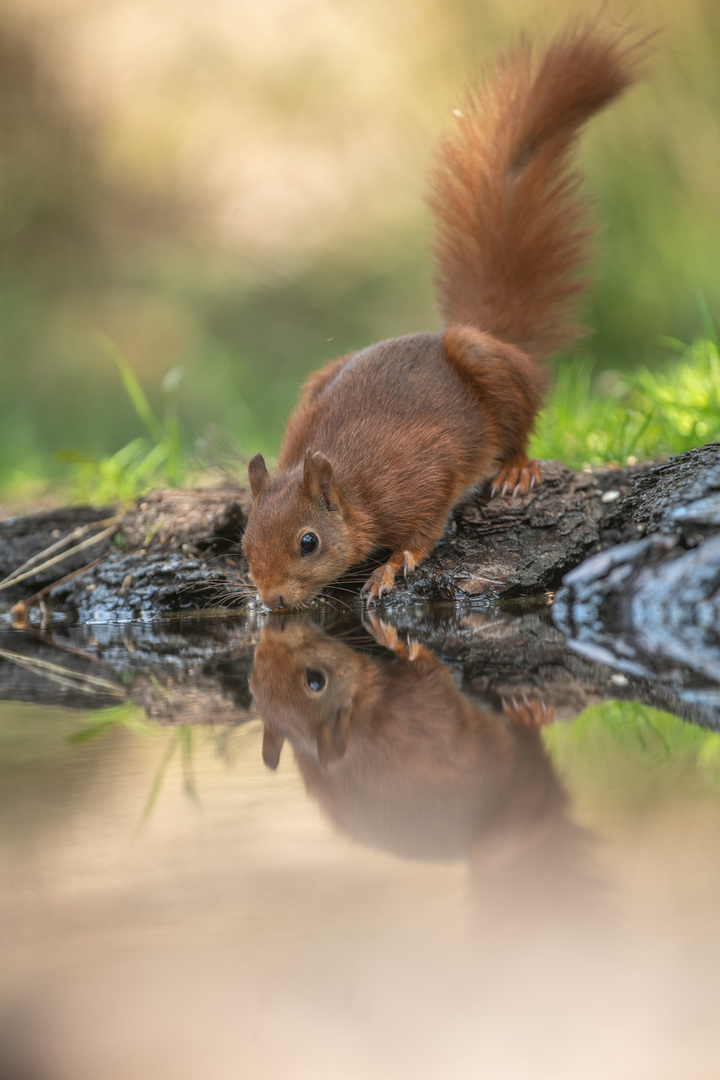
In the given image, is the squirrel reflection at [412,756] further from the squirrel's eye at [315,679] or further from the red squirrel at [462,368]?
the red squirrel at [462,368]

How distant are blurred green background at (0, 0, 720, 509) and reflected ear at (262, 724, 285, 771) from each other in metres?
5.10

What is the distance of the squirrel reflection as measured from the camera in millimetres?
983

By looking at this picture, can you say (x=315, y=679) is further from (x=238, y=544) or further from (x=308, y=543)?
(x=238, y=544)

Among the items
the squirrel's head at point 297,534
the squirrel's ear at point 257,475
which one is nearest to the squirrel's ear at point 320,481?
the squirrel's head at point 297,534

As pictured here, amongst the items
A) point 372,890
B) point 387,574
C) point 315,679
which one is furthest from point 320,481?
point 372,890

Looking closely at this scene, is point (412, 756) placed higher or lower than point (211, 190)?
lower

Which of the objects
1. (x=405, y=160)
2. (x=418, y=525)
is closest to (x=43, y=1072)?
(x=418, y=525)

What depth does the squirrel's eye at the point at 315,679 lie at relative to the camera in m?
1.66

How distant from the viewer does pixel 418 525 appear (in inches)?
109

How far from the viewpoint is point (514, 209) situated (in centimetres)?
325

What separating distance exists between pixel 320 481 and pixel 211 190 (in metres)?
6.03

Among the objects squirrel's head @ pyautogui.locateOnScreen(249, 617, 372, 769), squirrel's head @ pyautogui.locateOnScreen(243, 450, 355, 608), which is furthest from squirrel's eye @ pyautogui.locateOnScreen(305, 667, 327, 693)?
squirrel's head @ pyautogui.locateOnScreen(243, 450, 355, 608)

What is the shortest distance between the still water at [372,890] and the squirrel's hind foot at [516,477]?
1.37m

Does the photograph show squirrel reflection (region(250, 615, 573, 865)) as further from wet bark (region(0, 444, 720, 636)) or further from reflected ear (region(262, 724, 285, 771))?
wet bark (region(0, 444, 720, 636))
